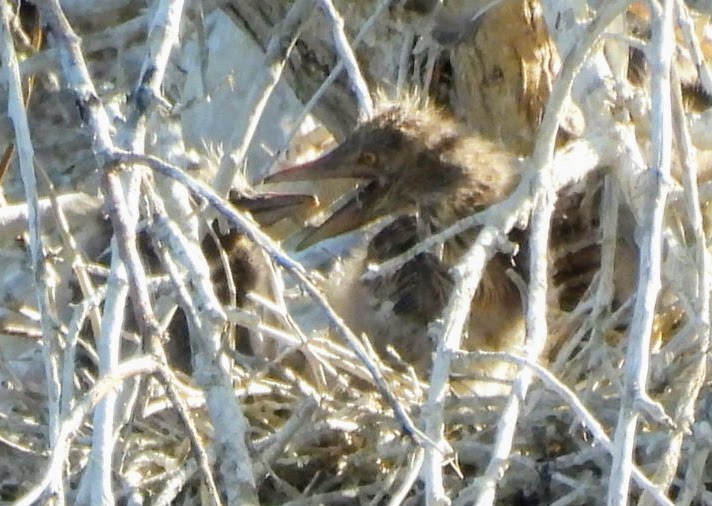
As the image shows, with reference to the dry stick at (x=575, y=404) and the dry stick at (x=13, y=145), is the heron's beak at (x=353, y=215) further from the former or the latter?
the dry stick at (x=575, y=404)

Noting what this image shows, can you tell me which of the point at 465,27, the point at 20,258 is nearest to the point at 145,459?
the point at 20,258

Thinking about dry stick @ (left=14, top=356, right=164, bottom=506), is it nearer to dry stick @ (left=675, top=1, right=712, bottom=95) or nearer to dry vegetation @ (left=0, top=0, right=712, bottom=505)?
dry vegetation @ (left=0, top=0, right=712, bottom=505)

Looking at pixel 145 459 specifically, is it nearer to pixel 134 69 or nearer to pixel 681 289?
pixel 681 289

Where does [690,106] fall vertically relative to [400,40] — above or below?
below

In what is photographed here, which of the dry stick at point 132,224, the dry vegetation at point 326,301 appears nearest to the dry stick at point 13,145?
the dry vegetation at point 326,301

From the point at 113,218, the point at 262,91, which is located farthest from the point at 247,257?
the point at 113,218

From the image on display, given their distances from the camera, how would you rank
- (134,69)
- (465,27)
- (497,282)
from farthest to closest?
(134,69) → (465,27) → (497,282)

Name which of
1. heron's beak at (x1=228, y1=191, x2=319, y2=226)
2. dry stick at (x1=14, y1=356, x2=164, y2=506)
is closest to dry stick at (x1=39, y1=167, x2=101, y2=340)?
dry stick at (x1=14, y1=356, x2=164, y2=506)
